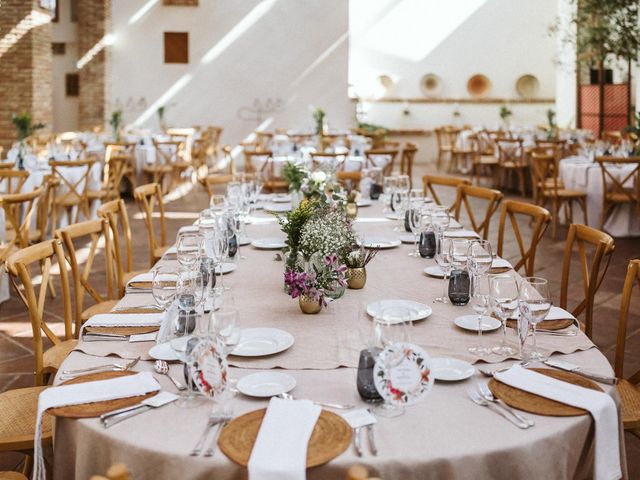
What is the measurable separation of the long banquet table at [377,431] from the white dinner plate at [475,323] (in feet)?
0.08

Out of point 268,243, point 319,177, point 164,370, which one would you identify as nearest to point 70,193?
point 319,177

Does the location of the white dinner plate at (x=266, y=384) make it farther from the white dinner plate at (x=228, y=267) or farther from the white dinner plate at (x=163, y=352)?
the white dinner plate at (x=228, y=267)

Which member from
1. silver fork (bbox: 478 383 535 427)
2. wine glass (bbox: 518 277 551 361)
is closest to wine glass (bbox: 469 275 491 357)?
wine glass (bbox: 518 277 551 361)

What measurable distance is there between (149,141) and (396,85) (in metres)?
7.70

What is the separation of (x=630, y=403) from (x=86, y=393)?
63.7 inches

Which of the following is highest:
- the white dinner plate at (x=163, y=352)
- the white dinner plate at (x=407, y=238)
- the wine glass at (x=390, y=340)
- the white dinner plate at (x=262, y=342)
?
the white dinner plate at (x=407, y=238)

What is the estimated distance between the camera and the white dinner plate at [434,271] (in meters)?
2.79

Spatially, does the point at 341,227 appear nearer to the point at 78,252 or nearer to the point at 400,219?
the point at 400,219

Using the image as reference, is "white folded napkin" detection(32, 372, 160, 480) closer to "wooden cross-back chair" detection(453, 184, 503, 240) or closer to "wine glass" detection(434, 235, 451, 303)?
"wine glass" detection(434, 235, 451, 303)

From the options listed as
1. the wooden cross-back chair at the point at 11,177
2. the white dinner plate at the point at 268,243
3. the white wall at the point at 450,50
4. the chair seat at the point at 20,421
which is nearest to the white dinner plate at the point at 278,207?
the white dinner plate at the point at 268,243

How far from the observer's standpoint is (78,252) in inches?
266

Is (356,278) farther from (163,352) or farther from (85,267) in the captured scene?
(85,267)

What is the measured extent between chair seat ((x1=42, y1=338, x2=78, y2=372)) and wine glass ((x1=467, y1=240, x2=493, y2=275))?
147 cm

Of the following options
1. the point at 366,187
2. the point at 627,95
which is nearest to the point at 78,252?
the point at 366,187
